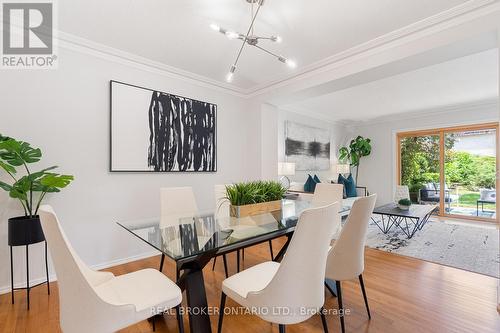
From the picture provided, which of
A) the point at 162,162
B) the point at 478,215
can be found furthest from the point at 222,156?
the point at 478,215

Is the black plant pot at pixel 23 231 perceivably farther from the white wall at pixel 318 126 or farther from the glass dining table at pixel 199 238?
the white wall at pixel 318 126

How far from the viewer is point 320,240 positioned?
45.5 inches

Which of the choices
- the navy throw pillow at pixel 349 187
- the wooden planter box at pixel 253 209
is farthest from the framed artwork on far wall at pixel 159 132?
the navy throw pillow at pixel 349 187

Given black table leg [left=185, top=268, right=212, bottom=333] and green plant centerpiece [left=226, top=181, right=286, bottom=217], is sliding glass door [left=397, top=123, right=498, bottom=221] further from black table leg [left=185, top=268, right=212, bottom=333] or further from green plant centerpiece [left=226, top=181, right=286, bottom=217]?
black table leg [left=185, top=268, right=212, bottom=333]

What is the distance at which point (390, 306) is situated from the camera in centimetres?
192

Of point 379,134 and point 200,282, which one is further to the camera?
point 379,134

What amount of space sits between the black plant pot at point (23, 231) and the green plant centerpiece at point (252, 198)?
163 cm

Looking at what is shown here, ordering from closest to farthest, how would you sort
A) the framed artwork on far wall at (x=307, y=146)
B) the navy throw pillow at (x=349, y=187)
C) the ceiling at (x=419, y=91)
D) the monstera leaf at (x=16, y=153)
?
the monstera leaf at (x=16, y=153) → the ceiling at (x=419, y=91) → the framed artwork on far wall at (x=307, y=146) → the navy throw pillow at (x=349, y=187)

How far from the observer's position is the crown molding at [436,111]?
4.81 m

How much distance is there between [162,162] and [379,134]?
228 inches

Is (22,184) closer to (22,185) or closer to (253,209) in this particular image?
(22,185)

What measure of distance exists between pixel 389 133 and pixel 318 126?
1956 millimetres

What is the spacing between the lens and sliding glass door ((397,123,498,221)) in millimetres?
4973

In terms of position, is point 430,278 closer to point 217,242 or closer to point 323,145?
point 217,242
